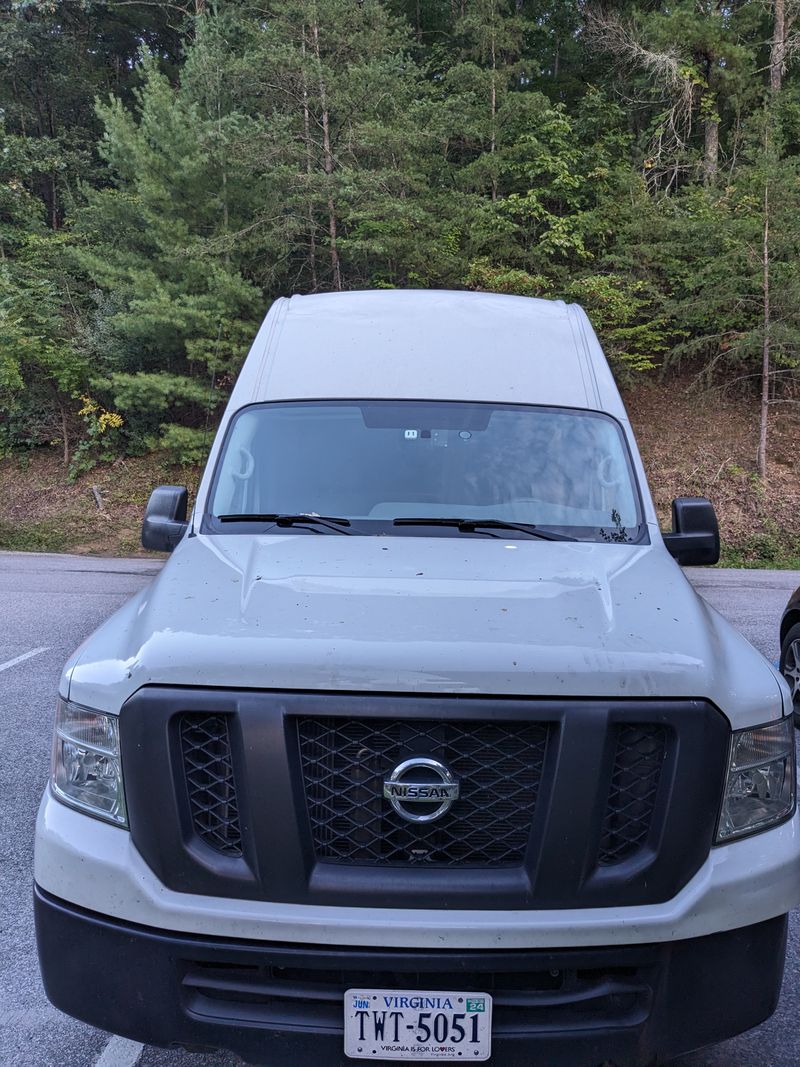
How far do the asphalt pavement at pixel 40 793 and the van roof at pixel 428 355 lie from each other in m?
2.38

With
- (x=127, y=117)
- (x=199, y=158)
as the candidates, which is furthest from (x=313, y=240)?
(x=127, y=117)

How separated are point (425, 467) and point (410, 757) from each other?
180cm

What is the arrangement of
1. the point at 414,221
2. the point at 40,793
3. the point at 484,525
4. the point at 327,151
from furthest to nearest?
1. the point at 414,221
2. the point at 327,151
3. the point at 40,793
4. the point at 484,525

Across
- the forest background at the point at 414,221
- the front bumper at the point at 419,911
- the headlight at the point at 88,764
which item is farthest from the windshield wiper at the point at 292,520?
the forest background at the point at 414,221

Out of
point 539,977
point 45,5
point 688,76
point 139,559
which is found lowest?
point 139,559

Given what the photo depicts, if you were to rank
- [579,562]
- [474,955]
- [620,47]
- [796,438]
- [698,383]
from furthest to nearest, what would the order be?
1. [620,47]
2. [698,383]
3. [796,438]
4. [579,562]
5. [474,955]

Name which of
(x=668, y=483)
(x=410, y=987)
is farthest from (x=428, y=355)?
(x=668, y=483)

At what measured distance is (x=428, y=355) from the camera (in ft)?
14.0

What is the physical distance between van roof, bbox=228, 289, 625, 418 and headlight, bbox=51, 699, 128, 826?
1.97 meters

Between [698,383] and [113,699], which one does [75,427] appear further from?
[113,699]

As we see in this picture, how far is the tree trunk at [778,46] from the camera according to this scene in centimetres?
2203

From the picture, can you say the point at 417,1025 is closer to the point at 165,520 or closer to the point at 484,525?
the point at 484,525

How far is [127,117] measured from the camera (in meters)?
21.0

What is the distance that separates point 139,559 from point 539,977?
15648mm
